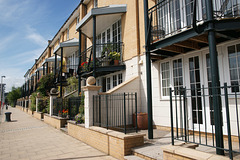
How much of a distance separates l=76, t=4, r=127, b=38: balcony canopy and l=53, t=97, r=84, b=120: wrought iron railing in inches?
180

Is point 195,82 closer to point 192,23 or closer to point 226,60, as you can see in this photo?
point 226,60

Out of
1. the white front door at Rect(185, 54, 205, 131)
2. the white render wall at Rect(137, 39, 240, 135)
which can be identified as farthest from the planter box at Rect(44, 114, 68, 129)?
the white front door at Rect(185, 54, 205, 131)

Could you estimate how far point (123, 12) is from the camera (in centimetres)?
1001

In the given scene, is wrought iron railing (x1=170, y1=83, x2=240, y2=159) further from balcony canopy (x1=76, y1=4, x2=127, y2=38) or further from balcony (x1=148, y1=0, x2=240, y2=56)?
balcony canopy (x1=76, y1=4, x2=127, y2=38)

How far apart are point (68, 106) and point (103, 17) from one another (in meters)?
5.43

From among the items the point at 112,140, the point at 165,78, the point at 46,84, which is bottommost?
the point at 112,140

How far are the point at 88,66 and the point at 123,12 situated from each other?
11.7 ft

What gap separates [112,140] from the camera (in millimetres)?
5359

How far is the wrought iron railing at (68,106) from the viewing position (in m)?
8.71

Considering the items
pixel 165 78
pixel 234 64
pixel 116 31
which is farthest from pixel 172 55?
pixel 116 31

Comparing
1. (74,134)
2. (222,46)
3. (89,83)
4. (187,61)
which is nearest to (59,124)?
(74,134)

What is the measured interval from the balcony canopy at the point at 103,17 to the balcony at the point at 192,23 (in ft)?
8.56

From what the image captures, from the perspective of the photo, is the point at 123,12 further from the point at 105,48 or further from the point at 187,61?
the point at 187,61

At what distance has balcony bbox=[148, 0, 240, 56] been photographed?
4.47 metres
